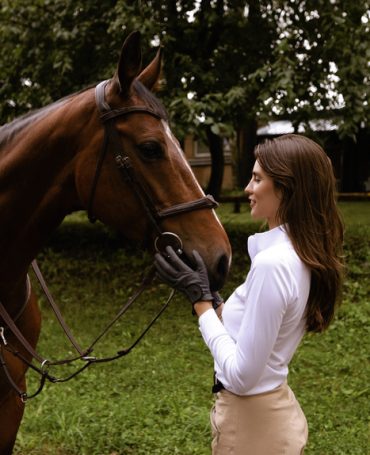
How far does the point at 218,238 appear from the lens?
91.4 inches

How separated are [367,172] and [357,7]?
53.2 feet

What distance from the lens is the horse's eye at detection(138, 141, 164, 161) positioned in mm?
2404

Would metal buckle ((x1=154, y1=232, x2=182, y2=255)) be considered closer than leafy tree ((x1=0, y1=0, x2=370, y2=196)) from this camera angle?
Yes

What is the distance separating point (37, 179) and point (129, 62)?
682 millimetres

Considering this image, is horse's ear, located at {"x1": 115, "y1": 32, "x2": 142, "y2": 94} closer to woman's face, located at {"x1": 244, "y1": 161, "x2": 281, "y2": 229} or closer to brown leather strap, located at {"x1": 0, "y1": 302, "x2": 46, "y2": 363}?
woman's face, located at {"x1": 244, "y1": 161, "x2": 281, "y2": 229}

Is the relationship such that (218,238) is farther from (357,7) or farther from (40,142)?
(357,7)

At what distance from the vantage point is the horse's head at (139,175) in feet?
7.70

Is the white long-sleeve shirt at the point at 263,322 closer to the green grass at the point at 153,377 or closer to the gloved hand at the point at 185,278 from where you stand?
the gloved hand at the point at 185,278

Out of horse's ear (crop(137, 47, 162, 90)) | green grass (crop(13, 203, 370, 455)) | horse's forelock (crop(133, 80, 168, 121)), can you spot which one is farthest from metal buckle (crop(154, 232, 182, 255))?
green grass (crop(13, 203, 370, 455))

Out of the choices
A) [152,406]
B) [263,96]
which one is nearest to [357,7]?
[263,96]

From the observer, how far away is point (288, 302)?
176 cm

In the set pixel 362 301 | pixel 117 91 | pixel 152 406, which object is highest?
pixel 117 91

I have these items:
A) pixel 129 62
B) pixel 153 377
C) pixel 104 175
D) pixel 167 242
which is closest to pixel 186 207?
pixel 167 242

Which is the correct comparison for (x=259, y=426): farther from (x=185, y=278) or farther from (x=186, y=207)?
(x=186, y=207)
